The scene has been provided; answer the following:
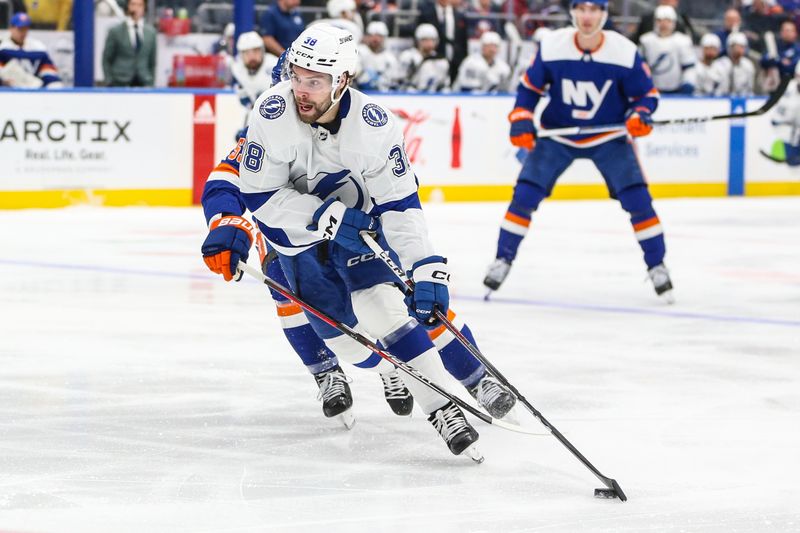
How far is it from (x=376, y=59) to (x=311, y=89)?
8.93 metres

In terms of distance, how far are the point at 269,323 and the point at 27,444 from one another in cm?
208

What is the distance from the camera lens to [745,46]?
13984 millimetres

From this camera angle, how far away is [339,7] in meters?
11.7

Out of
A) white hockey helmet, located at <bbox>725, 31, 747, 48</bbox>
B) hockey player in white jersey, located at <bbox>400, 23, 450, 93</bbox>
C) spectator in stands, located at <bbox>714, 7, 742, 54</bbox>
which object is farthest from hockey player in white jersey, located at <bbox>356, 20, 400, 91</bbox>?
spectator in stands, located at <bbox>714, 7, 742, 54</bbox>

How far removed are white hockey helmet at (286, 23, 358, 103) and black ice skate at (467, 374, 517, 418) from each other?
0.87m

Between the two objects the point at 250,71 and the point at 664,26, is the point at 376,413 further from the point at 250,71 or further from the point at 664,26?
the point at 664,26

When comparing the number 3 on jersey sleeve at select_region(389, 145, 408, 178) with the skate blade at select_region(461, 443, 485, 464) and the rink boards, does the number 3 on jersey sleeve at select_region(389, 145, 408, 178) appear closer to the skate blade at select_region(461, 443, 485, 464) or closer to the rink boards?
the skate blade at select_region(461, 443, 485, 464)

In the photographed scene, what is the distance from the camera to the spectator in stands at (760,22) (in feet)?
48.0

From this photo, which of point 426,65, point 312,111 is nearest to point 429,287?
point 312,111

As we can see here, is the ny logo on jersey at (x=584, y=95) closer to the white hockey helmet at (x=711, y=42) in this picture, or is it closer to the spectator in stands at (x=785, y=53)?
the white hockey helmet at (x=711, y=42)

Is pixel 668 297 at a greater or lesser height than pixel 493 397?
lesser

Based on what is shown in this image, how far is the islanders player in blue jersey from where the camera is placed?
6.42 meters

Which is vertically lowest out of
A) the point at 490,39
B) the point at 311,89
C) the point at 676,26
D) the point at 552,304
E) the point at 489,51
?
the point at 552,304

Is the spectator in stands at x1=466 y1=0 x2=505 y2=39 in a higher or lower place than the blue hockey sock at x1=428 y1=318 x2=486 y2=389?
higher
